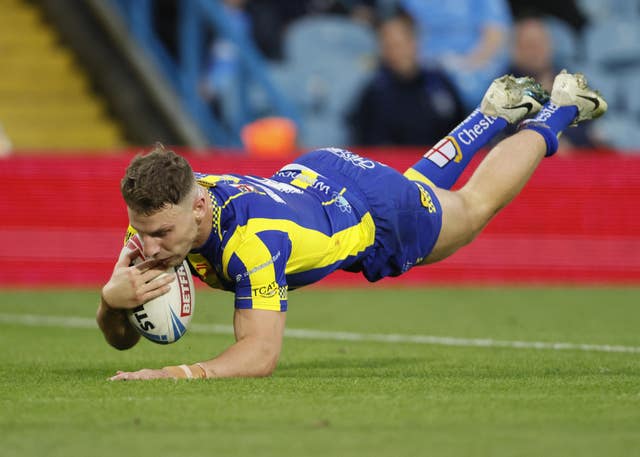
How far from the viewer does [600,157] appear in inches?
596

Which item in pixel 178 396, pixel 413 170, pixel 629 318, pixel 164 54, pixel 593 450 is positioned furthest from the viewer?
pixel 164 54

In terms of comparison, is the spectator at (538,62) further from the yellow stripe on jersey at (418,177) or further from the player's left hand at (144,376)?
the player's left hand at (144,376)

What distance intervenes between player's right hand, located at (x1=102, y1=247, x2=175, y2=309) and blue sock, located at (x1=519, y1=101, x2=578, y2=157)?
2.92 m

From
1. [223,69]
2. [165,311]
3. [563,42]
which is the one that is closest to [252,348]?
[165,311]

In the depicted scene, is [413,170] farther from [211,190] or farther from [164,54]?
[164,54]

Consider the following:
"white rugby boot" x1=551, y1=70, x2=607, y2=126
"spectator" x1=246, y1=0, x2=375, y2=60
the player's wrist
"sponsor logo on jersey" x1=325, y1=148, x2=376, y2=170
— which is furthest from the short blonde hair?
"spectator" x1=246, y1=0, x2=375, y2=60

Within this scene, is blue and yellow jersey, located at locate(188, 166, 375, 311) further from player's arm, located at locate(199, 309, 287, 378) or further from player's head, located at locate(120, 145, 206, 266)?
player's head, located at locate(120, 145, 206, 266)

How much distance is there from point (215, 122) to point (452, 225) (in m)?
10.4

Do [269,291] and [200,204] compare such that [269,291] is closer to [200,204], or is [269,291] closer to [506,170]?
[200,204]

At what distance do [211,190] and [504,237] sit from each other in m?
8.79

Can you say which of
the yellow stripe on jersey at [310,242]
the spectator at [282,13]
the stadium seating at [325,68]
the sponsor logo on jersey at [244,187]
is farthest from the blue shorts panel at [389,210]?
the spectator at [282,13]

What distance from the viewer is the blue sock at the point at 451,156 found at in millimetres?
8062

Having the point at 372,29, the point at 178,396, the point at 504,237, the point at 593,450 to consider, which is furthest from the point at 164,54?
the point at 593,450

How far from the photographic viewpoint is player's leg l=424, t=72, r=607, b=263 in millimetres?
7777
